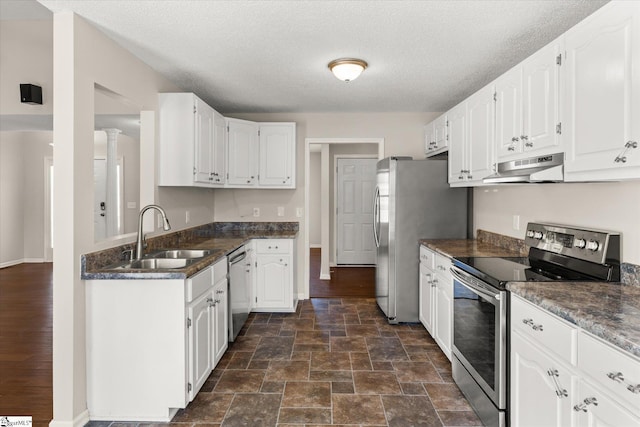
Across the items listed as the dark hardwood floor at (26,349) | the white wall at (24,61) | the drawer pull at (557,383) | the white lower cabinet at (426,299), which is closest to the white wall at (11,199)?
the dark hardwood floor at (26,349)

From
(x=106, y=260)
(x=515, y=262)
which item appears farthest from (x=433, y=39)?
(x=106, y=260)

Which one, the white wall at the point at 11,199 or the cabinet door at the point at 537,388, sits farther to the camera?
the white wall at the point at 11,199

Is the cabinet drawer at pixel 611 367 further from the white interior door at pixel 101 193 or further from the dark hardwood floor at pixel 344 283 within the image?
the white interior door at pixel 101 193

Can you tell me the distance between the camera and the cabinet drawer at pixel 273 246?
4188 millimetres

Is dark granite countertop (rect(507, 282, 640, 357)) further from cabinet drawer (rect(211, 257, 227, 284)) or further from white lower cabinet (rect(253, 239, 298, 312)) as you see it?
white lower cabinet (rect(253, 239, 298, 312))

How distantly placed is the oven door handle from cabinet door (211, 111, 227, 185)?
2490 millimetres

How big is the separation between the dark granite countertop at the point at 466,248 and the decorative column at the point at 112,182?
4.16 meters

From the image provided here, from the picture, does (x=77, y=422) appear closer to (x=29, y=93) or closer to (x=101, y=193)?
(x=29, y=93)

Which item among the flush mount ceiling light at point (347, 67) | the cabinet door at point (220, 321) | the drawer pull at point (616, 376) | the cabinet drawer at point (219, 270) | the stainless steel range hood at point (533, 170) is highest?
the flush mount ceiling light at point (347, 67)

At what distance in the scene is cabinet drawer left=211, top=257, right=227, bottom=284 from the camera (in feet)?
9.07

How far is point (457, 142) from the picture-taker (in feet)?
11.3

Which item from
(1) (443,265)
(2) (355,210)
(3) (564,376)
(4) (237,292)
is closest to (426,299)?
(1) (443,265)

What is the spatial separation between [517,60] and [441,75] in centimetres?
60

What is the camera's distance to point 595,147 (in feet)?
5.51
